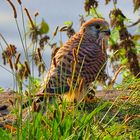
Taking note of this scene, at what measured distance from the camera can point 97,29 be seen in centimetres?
1016

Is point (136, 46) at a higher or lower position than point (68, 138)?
higher

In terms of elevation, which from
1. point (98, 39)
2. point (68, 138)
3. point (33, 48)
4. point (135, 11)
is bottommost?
point (68, 138)

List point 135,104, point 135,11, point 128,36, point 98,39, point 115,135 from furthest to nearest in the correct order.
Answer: point 128,36, point 135,11, point 98,39, point 135,104, point 115,135

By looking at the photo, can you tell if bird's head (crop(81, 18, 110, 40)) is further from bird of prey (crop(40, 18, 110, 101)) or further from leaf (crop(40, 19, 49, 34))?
leaf (crop(40, 19, 49, 34))

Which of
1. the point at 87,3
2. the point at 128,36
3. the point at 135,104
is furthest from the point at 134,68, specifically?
the point at 135,104

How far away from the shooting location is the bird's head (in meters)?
9.98

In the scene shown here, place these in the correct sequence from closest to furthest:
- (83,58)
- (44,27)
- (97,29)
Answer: (83,58)
(44,27)
(97,29)

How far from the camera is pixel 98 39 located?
992 cm

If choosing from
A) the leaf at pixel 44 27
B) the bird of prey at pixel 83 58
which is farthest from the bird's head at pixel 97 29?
the leaf at pixel 44 27

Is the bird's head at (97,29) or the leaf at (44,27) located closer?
the leaf at (44,27)

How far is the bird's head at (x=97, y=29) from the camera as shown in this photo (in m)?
9.98

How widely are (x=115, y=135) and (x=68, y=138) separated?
1.85 feet

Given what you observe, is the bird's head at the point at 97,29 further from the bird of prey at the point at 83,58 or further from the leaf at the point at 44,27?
the leaf at the point at 44,27

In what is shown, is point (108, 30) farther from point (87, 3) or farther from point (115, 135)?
point (115, 135)
